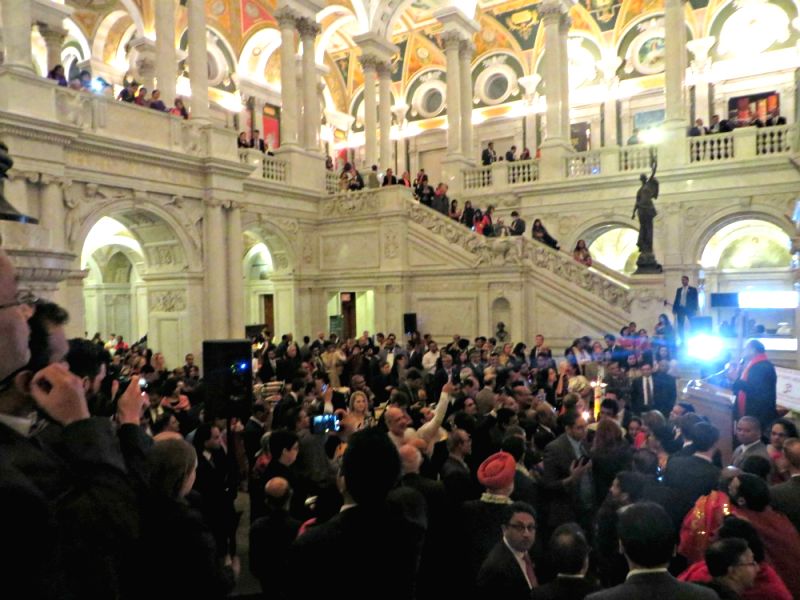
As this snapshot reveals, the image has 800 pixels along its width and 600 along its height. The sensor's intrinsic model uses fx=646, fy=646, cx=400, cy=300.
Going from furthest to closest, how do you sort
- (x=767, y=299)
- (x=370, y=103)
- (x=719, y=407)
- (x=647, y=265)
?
(x=370, y=103), (x=767, y=299), (x=647, y=265), (x=719, y=407)

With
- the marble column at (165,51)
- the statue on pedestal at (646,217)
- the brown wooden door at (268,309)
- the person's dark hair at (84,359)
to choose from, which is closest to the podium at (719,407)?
the person's dark hair at (84,359)

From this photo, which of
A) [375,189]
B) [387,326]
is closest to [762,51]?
[375,189]

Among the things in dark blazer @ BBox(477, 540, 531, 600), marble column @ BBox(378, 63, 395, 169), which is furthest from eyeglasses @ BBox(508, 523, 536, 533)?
marble column @ BBox(378, 63, 395, 169)

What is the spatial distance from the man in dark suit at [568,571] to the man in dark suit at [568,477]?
156cm

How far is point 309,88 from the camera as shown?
22.8 metres

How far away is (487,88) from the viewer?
32.6 meters

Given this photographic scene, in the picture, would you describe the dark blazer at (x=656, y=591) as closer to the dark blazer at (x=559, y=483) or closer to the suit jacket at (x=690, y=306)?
the dark blazer at (x=559, y=483)

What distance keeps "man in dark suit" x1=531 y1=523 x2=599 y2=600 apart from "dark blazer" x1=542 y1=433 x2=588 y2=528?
61.5 inches

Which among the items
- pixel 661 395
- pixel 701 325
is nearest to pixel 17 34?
pixel 661 395

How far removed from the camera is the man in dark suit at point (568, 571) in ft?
Answer: 9.38

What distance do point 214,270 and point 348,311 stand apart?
546 cm

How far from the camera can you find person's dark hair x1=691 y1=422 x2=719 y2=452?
14.4 feet

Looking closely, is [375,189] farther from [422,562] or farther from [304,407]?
[422,562]

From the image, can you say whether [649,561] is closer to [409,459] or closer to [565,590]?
[565,590]
